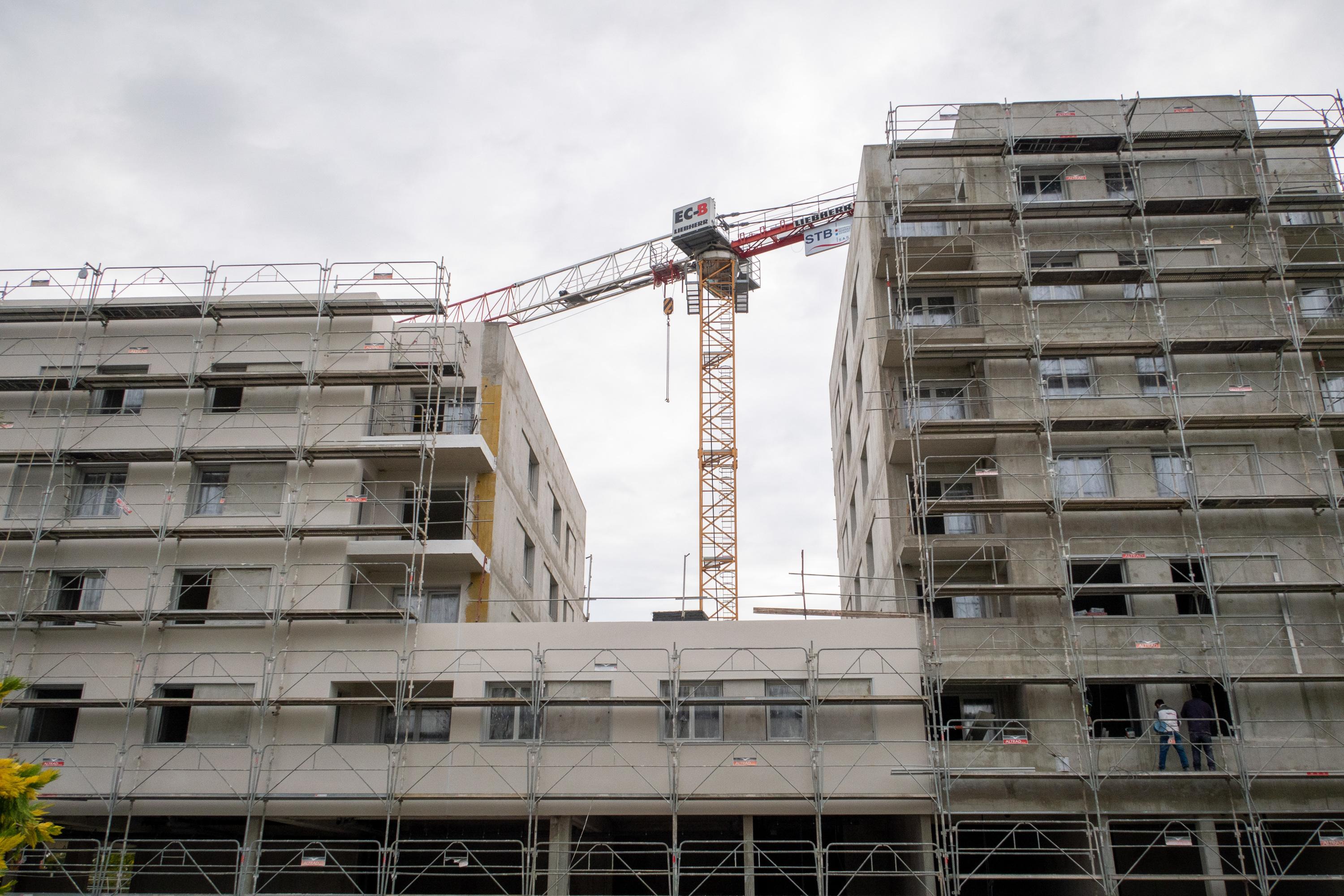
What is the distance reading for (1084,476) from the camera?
28016 mm

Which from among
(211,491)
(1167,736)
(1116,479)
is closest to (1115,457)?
(1116,479)

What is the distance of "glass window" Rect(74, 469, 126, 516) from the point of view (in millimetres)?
29281

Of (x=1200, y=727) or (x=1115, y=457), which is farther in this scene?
(x=1115, y=457)

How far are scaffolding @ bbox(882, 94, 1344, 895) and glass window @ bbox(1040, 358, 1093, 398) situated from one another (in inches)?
2.8

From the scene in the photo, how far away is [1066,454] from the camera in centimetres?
2828

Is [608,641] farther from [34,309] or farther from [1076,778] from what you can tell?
[34,309]

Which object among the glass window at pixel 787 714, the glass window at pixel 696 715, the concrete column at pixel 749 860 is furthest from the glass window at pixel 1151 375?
the concrete column at pixel 749 860

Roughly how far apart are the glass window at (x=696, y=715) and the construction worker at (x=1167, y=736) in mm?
9450


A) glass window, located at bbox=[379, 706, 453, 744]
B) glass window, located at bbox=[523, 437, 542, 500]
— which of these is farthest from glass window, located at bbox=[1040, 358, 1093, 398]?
glass window, located at bbox=[379, 706, 453, 744]

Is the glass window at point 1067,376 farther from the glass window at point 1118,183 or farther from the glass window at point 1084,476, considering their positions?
the glass window at point 1118,183

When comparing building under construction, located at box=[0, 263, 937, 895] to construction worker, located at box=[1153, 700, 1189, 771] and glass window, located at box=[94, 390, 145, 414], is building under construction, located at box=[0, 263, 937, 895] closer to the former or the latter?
glass window, located at box=[94, 390, 145, 414]

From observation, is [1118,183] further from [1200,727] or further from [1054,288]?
[1200,727]

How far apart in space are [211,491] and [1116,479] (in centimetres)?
2292

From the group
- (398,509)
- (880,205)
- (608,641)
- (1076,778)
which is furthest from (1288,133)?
(398,509)
